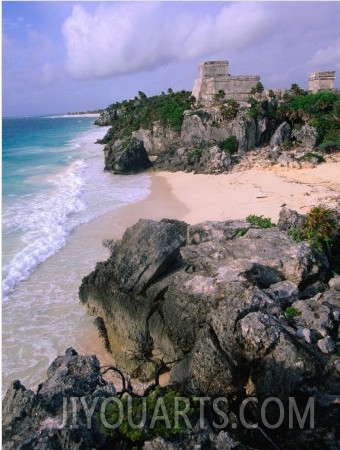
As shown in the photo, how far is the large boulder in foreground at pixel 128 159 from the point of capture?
30.1 m

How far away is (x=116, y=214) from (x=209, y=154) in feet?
36.2

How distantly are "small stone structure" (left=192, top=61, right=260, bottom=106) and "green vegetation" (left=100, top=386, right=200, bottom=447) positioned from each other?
32.5 m

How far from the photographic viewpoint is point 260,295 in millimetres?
6590

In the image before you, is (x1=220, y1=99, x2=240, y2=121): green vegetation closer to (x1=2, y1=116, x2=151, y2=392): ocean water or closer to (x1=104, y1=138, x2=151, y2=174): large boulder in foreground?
(x1=104, y1=138, x2=151, y2=174): large boulder in foreground

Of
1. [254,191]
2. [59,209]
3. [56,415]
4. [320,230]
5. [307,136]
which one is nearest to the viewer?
[56,415]

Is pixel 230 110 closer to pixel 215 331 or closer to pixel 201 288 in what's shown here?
pixel 201 288

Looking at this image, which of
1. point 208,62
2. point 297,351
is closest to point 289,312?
point 297,351

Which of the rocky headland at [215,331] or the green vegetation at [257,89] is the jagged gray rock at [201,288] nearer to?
the rocky headland at [215,331]

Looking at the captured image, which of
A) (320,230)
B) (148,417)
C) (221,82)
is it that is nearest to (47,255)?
(320,230)

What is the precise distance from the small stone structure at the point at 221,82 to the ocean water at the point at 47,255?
11860 millimetres

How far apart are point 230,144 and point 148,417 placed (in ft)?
86.2

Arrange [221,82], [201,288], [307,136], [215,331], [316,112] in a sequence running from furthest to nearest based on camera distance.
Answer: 1. [221,82]
2. [316,112]
3. [307,136]
4. [201,288]
5. [215,331]

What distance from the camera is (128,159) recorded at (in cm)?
3019

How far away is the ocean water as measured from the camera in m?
9.63
